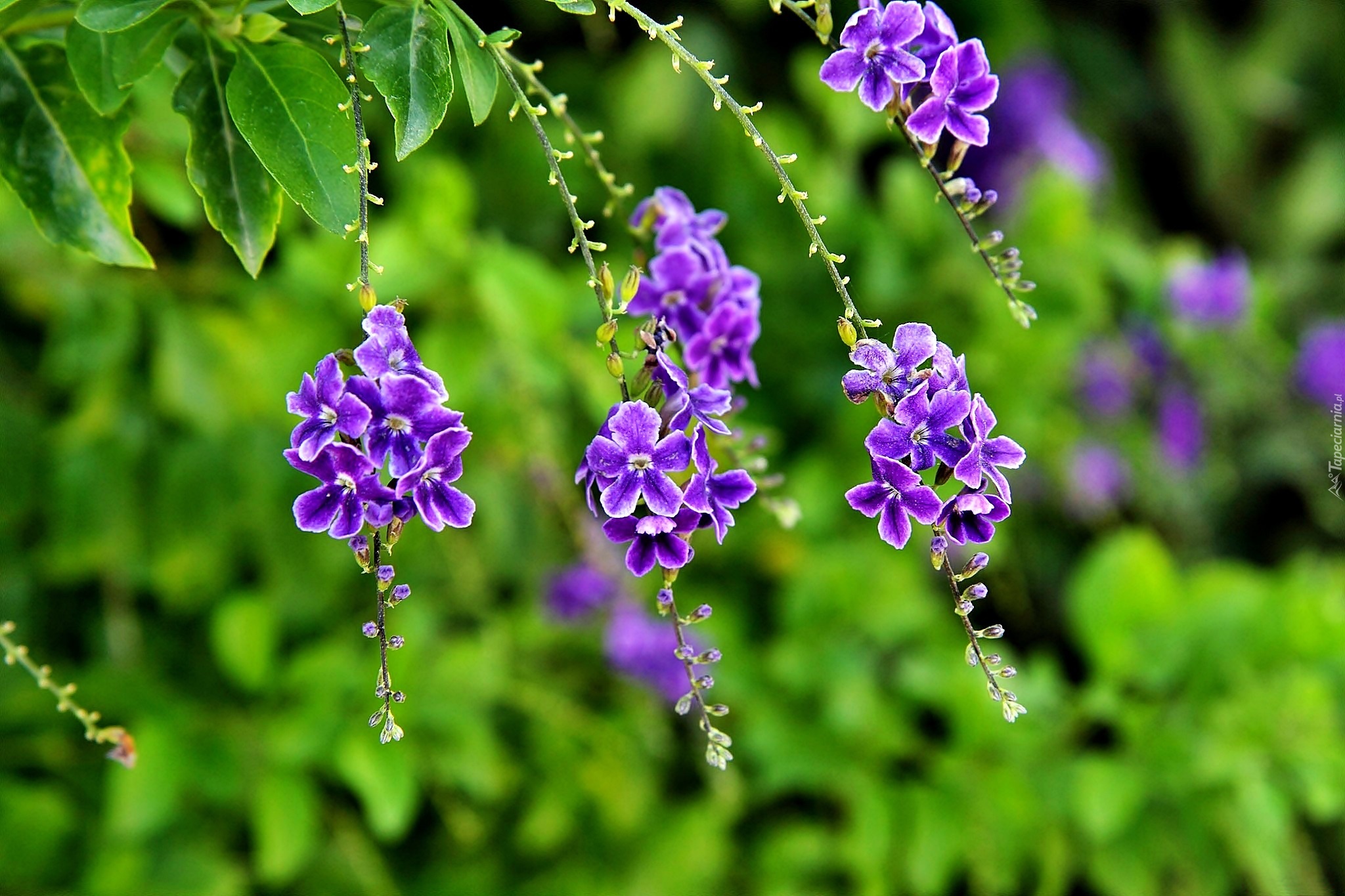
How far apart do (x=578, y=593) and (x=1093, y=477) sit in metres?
1.16

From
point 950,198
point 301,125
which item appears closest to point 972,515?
point 950,198

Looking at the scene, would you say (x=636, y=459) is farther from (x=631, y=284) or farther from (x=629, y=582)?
(x=629, y=582)

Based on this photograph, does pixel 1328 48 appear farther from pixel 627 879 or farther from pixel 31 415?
pixel 31 415

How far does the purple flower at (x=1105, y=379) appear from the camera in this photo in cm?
256

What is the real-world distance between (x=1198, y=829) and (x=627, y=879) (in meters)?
1.02

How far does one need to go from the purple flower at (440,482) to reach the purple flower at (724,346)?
0.29 m

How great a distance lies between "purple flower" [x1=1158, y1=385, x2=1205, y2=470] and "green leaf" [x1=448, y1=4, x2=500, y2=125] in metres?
2.11

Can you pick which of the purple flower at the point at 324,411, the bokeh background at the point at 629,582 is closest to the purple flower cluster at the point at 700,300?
the purple flower at the point at 324,411

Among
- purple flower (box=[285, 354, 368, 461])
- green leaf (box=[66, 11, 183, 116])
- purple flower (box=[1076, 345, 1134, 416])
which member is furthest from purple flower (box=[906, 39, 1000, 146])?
purple flower (box=[1076, 345, 1134, 416])

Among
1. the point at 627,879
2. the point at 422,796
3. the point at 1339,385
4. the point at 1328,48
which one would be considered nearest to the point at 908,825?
the point at 627,879

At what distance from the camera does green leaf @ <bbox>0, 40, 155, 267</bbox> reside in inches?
36.9

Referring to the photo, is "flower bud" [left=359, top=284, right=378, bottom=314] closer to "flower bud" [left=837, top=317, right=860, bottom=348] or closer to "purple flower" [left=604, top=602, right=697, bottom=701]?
"flower bud" [left=837, top=317, right=860, bottom=348]

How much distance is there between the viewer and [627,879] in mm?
2121

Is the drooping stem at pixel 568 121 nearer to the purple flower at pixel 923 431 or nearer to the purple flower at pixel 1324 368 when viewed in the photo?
the purple flower at pixel 923 431
